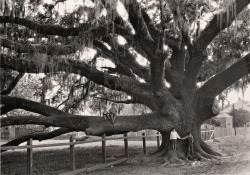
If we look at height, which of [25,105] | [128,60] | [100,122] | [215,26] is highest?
[215,26]

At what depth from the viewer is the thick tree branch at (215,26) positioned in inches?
426

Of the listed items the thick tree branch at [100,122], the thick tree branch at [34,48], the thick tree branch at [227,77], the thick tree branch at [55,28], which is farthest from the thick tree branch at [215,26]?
the thick tree branch at [34,48]

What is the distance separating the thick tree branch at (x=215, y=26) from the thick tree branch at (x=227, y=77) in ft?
4.14

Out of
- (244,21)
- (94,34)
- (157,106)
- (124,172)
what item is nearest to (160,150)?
(157,106)

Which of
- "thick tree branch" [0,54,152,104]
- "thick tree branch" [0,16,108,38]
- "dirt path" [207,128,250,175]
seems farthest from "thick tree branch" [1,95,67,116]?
"dirt path" [207,128,250,175]

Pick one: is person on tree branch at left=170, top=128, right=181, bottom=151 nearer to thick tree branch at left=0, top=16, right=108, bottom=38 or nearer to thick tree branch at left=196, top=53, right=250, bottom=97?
thick tree branch at left=196, top=53, right=250, bottom=97

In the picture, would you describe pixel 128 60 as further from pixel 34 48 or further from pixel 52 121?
pixel 34 48

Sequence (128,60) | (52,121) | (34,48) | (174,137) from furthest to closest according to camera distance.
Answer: (128,60) → (174,137) → (52,121) → (34,48)

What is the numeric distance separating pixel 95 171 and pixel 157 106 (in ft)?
12.7

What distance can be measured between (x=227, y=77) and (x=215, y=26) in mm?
1945

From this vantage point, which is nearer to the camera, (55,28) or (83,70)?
(55,28)

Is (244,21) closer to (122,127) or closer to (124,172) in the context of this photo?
(122,127)

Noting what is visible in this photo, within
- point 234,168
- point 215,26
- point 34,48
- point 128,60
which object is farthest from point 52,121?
point 215,26

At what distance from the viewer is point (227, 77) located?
12.4 m
